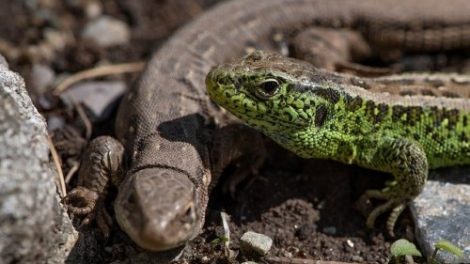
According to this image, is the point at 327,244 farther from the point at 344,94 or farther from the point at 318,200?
the point at 344,94

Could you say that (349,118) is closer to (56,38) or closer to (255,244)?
(255,244)

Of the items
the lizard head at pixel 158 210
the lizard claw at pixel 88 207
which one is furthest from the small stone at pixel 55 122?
the lizard head at pixel 158 210

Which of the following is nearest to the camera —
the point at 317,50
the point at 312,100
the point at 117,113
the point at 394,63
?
the point at 312,100

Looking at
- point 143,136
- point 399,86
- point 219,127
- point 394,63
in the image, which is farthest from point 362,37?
point 143,136

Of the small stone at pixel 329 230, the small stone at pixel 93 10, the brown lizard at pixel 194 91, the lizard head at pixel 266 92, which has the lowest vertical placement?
the small stone at pixel 329 230

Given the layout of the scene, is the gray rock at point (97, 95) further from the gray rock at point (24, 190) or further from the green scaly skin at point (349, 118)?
the gray rock at point (24, 190)
